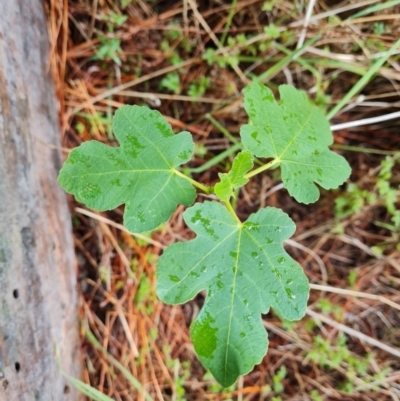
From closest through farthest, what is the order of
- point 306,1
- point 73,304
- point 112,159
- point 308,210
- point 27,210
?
point 112,159
point 27,210
point 73,304
point 306,1
point 308,210

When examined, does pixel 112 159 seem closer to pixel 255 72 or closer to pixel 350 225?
pixel 255 72

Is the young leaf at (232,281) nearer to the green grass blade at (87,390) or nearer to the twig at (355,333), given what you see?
the green grass blade at (87,390)

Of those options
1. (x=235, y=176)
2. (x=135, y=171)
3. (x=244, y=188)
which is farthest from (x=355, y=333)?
(x=135, y=171)

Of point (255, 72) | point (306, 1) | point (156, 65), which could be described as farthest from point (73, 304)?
point (306, 1)

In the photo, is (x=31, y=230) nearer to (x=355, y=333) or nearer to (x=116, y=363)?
(x=116, y=363)

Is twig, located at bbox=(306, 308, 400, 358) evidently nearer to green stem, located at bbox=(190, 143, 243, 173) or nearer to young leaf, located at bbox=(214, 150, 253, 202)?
green stem, located at bbox=(190, 143, 243, 173)

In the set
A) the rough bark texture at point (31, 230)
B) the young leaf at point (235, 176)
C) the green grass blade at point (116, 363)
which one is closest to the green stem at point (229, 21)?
the rough bark texture at point (31, 230)
